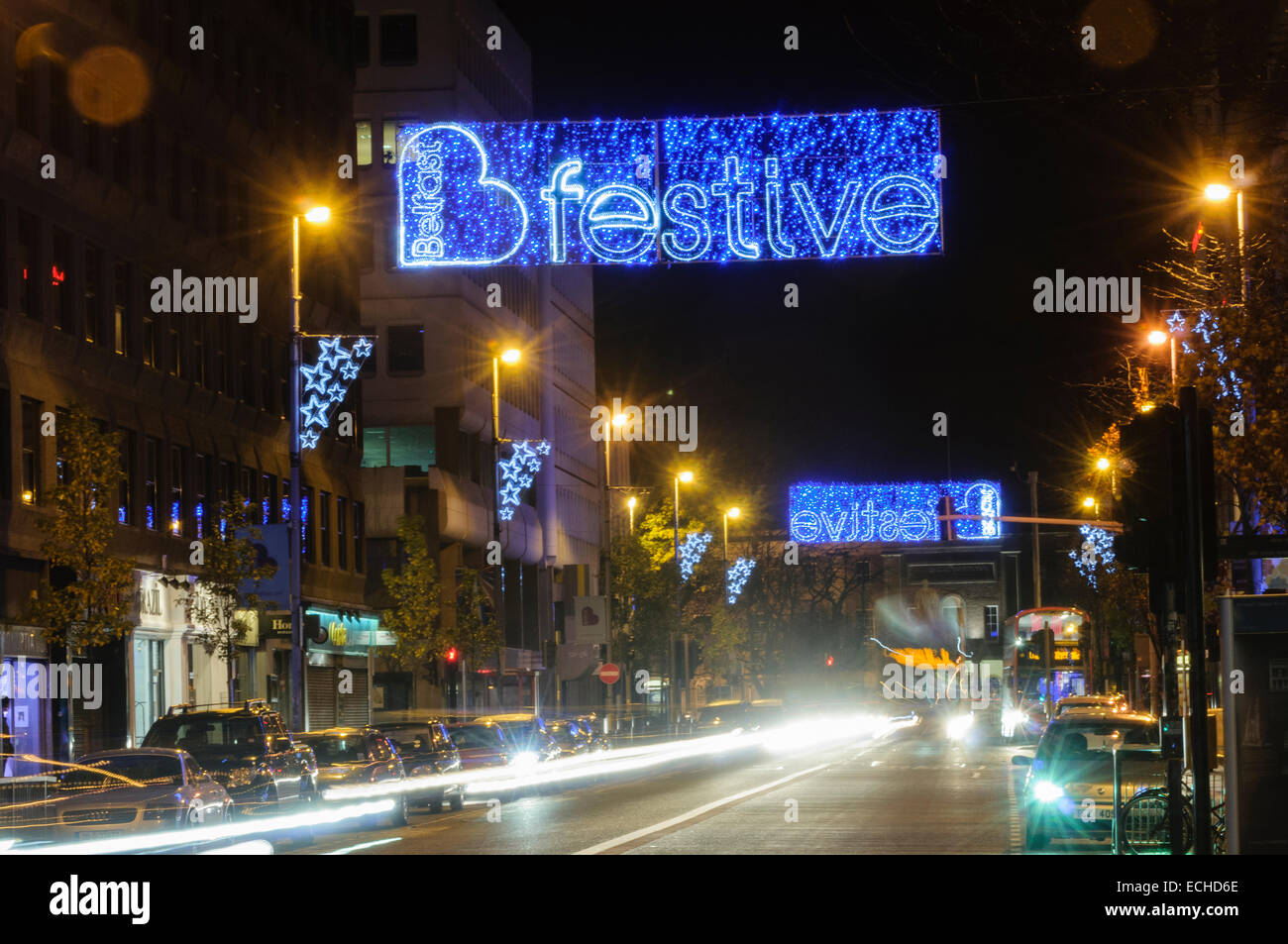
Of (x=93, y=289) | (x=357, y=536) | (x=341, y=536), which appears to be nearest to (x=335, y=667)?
(x=357, y=536)

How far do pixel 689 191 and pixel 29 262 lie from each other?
1523 centimetres

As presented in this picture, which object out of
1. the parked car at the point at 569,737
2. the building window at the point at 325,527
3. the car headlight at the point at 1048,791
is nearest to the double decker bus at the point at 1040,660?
the parked car at the point at 569,737

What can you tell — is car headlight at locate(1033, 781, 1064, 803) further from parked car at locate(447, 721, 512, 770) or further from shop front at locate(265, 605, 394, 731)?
shop front at locate(265, 605, 394, 731)

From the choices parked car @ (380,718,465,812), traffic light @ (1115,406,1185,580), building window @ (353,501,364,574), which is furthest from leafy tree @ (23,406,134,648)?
traffic light @ (1115,406,1185,580)

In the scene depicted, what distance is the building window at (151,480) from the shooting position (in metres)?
40.9

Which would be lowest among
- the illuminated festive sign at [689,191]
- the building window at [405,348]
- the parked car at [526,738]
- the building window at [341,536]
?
the parked car at [526,738]

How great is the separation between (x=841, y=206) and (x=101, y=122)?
753 inches

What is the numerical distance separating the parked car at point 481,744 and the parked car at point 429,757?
1.91m

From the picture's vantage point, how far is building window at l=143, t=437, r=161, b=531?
134 feet

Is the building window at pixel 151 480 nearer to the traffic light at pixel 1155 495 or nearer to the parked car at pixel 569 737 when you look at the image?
the parked car at pixel 569 737

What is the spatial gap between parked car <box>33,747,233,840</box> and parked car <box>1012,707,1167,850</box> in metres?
8.85

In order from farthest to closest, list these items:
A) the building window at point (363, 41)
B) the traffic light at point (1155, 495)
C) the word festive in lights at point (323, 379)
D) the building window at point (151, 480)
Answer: the building window at point (363, 41) → the building window at point (151, 480) → the word festive in lights at point (323, 379) → the traffic light at point (1155, 495)

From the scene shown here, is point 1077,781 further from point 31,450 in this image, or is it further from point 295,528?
point 31,450

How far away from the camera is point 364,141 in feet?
230
